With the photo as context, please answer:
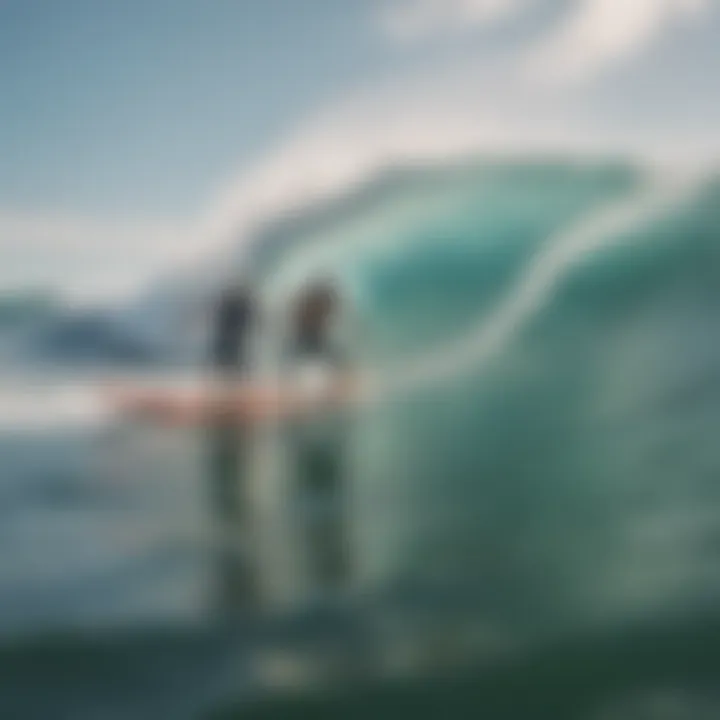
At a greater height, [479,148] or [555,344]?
[479,148]

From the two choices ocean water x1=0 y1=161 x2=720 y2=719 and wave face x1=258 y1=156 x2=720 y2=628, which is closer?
ocean water x1=0 y1=161 x2=720 y2=719

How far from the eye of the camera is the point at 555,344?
7.40 feet

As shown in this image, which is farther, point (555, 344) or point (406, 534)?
point (555, 344)

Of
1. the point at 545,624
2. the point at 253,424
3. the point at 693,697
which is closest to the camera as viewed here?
the point at 693,697

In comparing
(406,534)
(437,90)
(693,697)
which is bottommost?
(693,697)

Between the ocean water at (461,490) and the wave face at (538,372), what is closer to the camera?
the ocean water at (461,490)

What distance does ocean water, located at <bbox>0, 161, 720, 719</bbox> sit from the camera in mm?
1834

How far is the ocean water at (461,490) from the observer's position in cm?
183

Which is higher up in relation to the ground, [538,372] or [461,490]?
[538,372]

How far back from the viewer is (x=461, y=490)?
2127 mm

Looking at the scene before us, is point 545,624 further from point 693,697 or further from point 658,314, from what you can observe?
point 658,314

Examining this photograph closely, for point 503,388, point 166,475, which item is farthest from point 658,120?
point 166,475

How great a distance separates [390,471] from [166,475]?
0.46 m

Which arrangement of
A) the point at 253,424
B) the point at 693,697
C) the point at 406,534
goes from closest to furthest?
the point at 693,697
the point at 406,534
the point at 253,424
